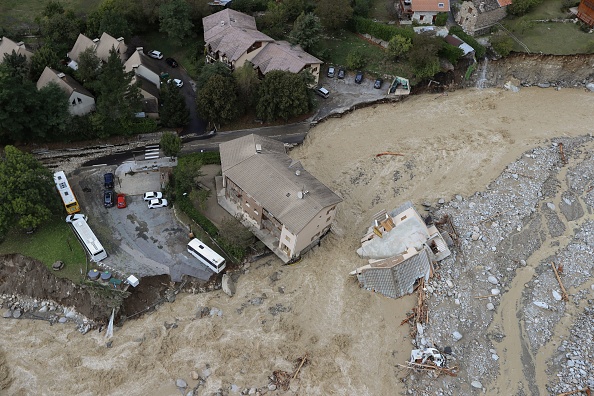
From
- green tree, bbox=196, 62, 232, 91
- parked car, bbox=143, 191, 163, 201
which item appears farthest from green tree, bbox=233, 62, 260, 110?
parked car, bbox=143, 191, 163, 201

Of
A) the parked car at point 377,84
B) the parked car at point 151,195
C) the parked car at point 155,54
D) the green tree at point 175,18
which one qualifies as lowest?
the parked car at point 151,195

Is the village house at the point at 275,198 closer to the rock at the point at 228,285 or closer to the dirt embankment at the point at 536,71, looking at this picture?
the rock at the point at 228,285

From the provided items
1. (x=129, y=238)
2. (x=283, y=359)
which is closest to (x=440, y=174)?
(x=283, y=359)

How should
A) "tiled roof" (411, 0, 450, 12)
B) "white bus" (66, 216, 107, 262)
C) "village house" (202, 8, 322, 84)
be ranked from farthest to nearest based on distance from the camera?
1. "tiled roof" (411, 0, 450, 12)
2. "village house" (202, 8, 322, 84)
3. "white bus" (66, 216, 107, 262)

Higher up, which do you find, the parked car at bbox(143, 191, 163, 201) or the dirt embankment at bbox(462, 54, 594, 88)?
the dirt embankment at bbox(462, 54, 594, 88)

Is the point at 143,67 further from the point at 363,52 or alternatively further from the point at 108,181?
the point at 363,52

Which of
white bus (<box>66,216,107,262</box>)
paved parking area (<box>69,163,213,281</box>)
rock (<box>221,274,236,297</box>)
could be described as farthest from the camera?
paved parking area (<box>69,163,213,281</box>)

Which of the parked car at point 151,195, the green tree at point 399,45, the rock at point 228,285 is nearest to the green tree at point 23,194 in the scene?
the parked car at point 151,195

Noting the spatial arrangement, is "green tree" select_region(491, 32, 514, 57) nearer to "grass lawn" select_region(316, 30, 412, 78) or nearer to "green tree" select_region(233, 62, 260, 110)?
"grass lawn" select_region(316, 30, 412, 78)
